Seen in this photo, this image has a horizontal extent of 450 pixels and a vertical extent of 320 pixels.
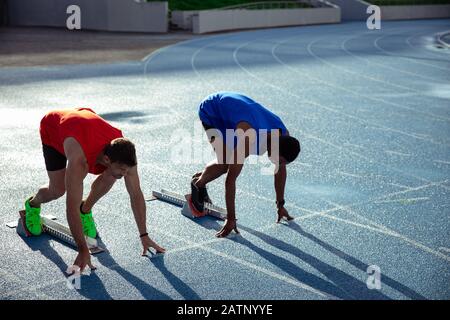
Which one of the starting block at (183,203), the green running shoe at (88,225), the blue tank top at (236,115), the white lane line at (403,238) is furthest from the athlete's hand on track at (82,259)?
the white lane line at (403,238)

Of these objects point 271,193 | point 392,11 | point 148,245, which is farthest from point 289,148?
point 392,11

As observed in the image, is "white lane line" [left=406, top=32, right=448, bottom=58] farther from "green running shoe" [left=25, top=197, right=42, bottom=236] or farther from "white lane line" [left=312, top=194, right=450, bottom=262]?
"green running shoe" [left=25, top=197, right=42, bottom=236]

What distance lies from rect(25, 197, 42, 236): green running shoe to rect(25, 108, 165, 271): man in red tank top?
0.37 meters

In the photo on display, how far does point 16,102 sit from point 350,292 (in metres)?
10.3

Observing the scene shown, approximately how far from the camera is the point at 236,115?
5.79 metres

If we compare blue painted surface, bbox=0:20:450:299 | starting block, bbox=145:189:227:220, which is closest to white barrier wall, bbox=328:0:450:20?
blue painted surface, bbox=0:20:450:299

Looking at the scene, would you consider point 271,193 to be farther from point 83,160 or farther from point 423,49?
point 423,49

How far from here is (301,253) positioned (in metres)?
5.95

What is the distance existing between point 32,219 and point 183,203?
5.67 feet

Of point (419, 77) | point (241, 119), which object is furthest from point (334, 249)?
point (419, 77)

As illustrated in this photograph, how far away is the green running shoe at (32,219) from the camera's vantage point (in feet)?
20.1

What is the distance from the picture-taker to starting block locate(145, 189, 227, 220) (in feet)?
22.4

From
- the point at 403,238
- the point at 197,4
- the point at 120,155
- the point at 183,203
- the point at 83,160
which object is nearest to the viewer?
the point at 120,155

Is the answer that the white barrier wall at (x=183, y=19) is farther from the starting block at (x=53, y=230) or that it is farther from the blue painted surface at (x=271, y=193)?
the starting block at (x=53, y=230)
